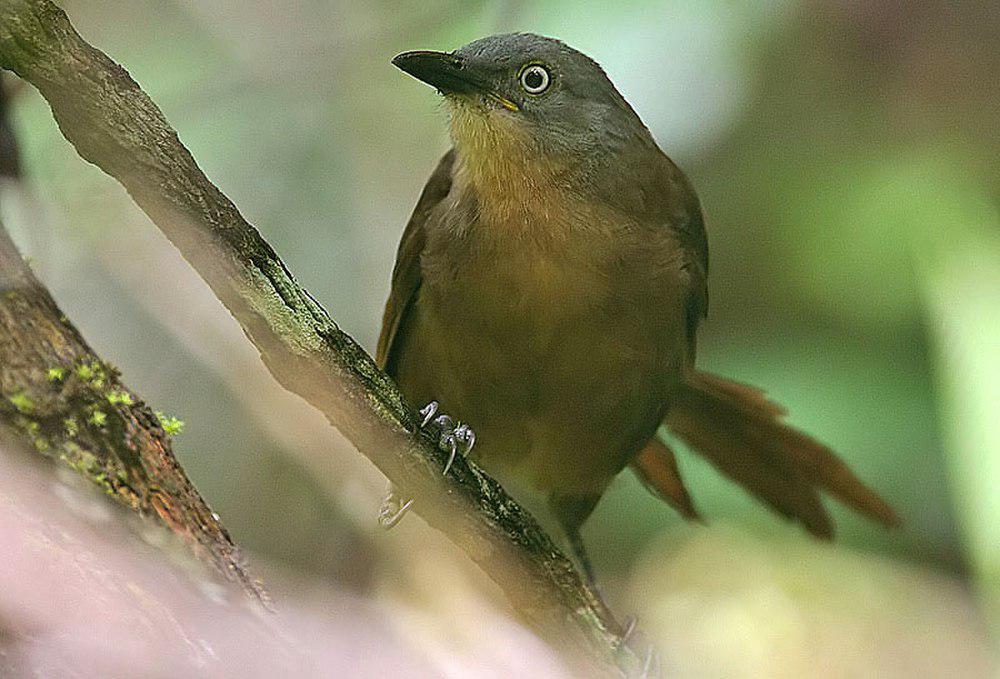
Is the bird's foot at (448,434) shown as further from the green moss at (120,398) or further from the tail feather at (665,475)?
the tail feather at (665,475)

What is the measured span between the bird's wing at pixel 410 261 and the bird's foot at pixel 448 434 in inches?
16.7

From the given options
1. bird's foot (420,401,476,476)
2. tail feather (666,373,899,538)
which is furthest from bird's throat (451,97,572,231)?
tail feather (666,373,899,538)

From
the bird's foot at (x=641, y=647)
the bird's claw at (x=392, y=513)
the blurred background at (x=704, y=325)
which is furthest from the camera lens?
the blurred background at (x=704, y=325)

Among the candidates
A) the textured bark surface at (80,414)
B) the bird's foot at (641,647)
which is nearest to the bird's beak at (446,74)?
the textured bark surface at (80,414)

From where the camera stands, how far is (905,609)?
3.98 metres

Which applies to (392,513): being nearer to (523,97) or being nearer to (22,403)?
(523,97)

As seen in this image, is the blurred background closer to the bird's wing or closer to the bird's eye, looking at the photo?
the bird's wing

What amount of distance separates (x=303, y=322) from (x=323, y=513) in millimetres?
2330

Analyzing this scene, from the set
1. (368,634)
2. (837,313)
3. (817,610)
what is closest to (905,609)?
(817,610)

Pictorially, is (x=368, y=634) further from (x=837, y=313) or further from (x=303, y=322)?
(x=837, y=313)

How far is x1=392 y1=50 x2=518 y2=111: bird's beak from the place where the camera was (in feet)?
8.81

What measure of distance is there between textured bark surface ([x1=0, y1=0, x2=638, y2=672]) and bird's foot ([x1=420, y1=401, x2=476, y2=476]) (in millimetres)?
23

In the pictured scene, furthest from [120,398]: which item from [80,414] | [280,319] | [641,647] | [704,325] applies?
[704,325]

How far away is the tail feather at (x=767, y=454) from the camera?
3449 mm
